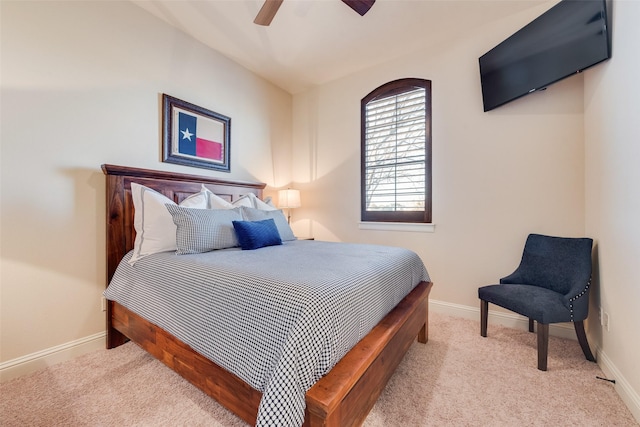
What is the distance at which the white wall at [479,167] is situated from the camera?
2.18 meters

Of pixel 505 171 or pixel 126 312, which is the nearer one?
pixel 126 312

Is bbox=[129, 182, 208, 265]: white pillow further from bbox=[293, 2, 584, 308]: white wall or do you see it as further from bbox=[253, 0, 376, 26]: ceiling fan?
bbox=[293, 2, 584, 308]: white wall

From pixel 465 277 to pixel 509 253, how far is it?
45 cm

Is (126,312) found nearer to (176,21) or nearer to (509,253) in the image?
(176,21)

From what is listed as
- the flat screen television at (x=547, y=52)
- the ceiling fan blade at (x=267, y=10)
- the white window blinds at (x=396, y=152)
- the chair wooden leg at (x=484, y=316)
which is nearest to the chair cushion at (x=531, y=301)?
the chair wooden leg at (x=484, y=316)

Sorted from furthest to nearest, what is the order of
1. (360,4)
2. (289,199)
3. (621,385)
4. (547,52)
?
1. (289,199)
2. (547,52)
3. (360,4)
4. (621,385)

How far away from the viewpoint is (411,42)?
2.75m

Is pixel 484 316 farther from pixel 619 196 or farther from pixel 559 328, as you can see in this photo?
pixel 619 196

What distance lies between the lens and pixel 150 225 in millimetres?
1942

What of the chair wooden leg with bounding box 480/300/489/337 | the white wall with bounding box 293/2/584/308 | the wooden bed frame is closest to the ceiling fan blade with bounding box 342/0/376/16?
the white wall with bounding box 293/2/584/308

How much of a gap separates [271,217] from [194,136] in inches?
45.6

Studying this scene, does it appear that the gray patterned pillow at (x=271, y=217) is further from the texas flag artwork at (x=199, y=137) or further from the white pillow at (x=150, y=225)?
the texas flag artwork at (x=199, y=137)

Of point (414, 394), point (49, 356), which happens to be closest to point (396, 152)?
point (414, 394)

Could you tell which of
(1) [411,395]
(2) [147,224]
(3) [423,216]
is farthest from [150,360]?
(3) [423,216]
